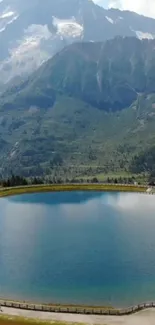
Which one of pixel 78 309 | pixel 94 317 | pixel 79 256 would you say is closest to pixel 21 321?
pixel 78 309

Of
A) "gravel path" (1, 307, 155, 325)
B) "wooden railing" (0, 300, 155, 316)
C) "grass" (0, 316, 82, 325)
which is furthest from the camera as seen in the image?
"wooden railing" (0, 300, 155, 316)

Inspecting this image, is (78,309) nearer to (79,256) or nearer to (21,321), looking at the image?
(21,321)

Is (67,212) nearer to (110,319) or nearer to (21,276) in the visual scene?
(21,276)

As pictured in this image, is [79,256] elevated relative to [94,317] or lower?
elevated

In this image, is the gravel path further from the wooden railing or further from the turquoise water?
the turquoise water

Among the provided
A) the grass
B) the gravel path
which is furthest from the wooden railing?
the grass

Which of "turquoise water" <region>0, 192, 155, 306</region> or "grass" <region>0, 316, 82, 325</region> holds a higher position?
"turquoise water" <region>0, 192, 155, 306</region>

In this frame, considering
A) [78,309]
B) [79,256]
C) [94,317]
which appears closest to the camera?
[94,317]
